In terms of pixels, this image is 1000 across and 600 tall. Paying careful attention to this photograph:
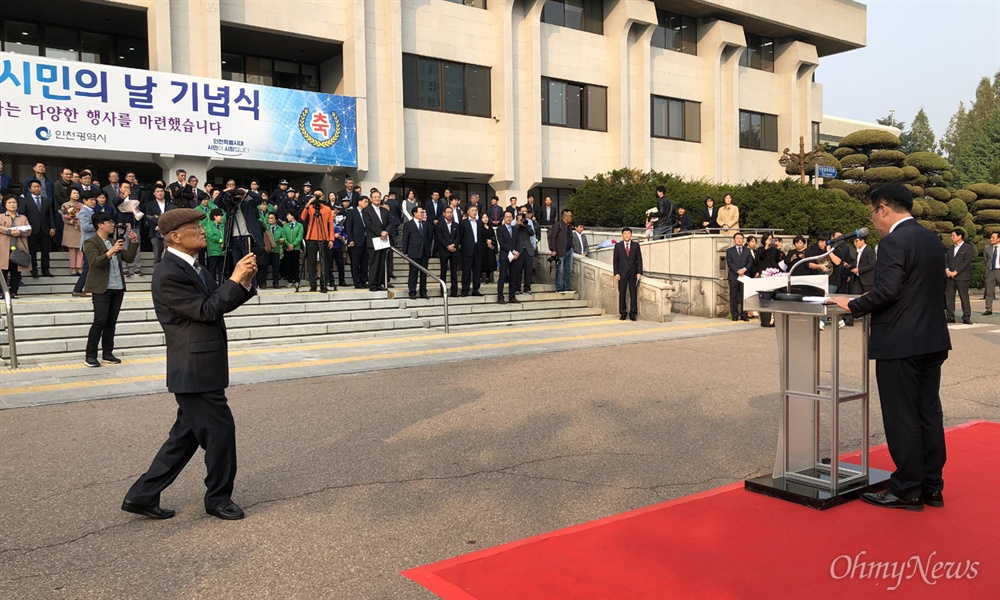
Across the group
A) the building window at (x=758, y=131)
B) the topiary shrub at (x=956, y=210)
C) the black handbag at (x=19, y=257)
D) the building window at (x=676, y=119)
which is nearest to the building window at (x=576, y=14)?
the building window at (x=676, y=119)

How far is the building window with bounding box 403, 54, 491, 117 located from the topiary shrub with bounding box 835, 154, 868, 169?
52.3ft

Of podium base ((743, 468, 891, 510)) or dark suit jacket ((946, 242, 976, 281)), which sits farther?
dark suit jacket ((946, 242, 976, 281))

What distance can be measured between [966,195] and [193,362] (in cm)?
3967

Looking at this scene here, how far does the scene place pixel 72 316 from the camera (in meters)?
12.1

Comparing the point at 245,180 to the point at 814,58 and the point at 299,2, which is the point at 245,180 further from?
the point at 814,58

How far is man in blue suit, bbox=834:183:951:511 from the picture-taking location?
459 centimetres

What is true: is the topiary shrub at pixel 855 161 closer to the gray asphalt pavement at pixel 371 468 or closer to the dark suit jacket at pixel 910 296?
the gray asphalt pavement at pixel 371 468

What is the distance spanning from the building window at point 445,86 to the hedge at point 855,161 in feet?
52.3

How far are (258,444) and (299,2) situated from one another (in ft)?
65.4

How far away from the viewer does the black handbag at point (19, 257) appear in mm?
12852

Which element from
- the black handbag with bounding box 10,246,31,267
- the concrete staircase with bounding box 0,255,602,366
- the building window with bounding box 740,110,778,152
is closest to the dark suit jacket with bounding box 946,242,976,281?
the concrete staircase with bounding box 0,255,602,366

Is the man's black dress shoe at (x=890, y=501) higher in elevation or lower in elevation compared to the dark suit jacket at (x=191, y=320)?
lower

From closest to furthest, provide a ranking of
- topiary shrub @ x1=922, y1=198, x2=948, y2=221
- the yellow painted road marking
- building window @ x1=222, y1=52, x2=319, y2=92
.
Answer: the yellow painted road marking
building window @ x1=222, y1=52, x2=319, y2=92
topiary shrub @ x1=922, y1=198, x2=948, y2=221

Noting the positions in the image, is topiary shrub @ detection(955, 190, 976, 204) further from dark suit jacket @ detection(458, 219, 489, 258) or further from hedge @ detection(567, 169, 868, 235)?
dark suit jacket @ detection(458, 219, 489, 258)
